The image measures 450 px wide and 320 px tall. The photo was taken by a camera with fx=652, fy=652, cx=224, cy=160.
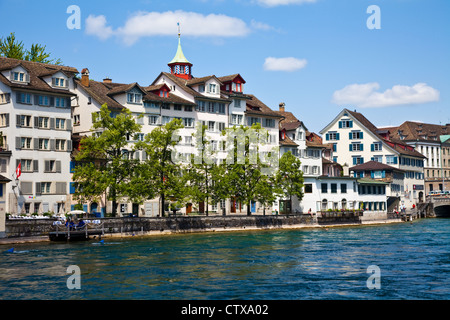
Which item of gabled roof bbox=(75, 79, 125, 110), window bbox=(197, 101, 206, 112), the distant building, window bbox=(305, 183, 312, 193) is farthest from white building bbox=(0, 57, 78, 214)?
the distant building

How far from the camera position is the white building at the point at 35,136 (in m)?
66.8

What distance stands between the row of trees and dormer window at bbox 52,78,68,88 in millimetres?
5468

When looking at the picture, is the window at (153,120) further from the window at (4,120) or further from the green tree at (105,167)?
the window at (4,120)

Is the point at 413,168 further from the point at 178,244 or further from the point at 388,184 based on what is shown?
the point at 178,244

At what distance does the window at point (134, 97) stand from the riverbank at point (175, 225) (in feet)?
55.1

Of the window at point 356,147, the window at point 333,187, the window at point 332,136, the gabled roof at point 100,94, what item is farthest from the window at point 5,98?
the window at point 356,147

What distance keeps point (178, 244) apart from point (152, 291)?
80.9 ft

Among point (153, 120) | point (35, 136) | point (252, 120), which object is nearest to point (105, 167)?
point (35, 136)

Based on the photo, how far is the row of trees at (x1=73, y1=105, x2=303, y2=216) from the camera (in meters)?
67.2

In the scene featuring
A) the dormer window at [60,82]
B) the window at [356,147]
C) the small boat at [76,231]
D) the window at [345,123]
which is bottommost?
the small boat at [76,231]

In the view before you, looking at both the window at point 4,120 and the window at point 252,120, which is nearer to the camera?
the window at point 4,120

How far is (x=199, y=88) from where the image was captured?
88562 mm

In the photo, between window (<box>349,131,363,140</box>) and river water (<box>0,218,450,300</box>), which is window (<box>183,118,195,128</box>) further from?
window (<box>349,131,363,140</box>)
